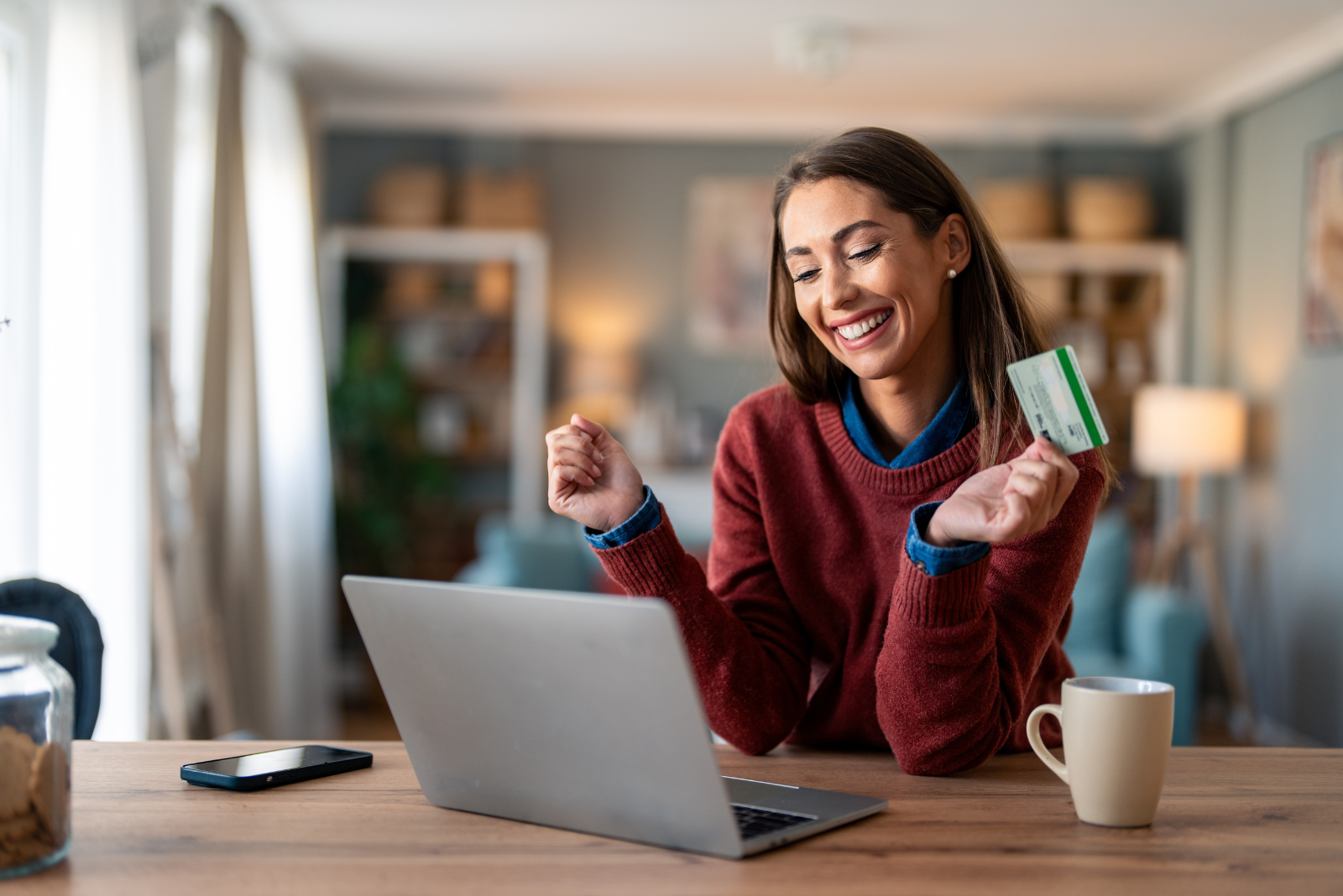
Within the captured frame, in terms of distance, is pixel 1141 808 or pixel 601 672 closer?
pixel 601 672

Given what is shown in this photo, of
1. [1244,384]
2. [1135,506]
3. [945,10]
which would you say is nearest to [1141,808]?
[945,10]

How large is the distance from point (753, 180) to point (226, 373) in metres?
2.92

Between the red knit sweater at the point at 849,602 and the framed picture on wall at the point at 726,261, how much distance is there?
4294 millimetres

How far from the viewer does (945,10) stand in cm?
407

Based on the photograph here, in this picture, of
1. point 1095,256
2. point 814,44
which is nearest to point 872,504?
point 814,44

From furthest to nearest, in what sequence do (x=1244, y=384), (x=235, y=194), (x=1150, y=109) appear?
(x=1150, y=109) < (x=1244, y=384) < (x=235, y=194)

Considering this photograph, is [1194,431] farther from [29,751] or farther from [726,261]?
[29,751]

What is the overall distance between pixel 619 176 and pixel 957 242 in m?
4.53

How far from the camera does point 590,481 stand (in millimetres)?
1229

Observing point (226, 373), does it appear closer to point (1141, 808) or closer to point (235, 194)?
point (235, 194)

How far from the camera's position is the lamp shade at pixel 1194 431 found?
4746 mm

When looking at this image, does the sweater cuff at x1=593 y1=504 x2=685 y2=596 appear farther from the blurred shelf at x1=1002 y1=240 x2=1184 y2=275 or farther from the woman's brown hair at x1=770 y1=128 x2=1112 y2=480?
the blurred shelf at x1=1002 y1=240 x2=1184 y2=275

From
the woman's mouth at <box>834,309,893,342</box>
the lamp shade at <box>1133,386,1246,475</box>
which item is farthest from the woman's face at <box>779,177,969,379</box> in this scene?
the lamp shade at <box>1133,386,1246,475</box>

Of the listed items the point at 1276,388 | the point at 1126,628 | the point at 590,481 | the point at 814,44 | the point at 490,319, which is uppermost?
the point at 814,44
